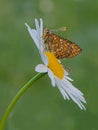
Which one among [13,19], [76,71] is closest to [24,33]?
[13,19]

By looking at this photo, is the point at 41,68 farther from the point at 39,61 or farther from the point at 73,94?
the point at 39,61

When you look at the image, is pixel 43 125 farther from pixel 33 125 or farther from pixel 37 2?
pixel 37 2

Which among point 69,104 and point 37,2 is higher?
point 37,2

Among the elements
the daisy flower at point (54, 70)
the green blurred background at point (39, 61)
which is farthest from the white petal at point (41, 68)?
the green blurred background at point (39, 61)

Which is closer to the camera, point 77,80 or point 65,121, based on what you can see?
point 65,121

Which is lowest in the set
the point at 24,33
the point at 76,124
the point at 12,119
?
the point at 76,124

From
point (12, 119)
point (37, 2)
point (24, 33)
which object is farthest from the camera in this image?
point (37, 2)
